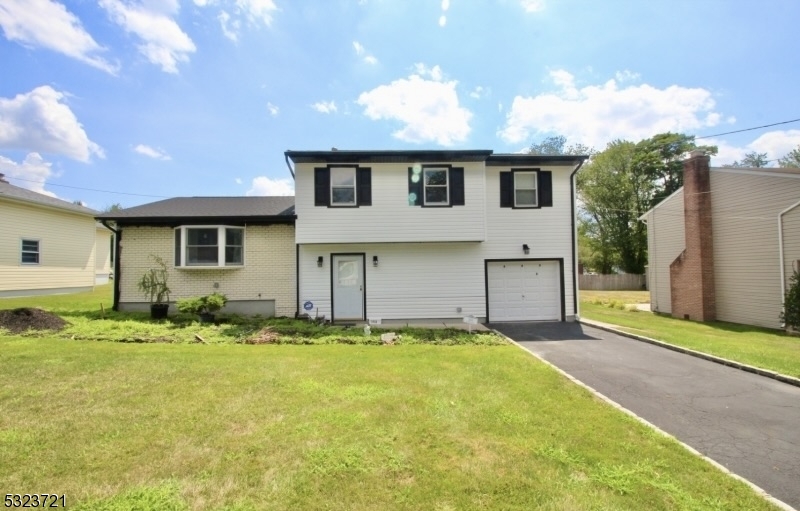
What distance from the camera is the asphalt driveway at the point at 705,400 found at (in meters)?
3.50

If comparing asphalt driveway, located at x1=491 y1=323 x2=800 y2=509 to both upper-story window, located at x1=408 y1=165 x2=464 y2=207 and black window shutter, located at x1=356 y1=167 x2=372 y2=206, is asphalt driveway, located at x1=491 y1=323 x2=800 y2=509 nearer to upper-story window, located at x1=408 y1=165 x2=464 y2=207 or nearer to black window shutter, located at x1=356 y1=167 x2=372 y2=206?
upper-story window, located at x1=408 y1=165 x2=464 y2=207

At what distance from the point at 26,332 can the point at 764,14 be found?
67.9 feet

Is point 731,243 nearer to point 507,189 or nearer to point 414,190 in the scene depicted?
point 507,189

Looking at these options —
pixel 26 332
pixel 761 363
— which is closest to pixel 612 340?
pixel 761 363

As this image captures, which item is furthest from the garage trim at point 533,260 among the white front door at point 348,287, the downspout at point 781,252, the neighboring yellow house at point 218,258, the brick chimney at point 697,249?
the downspout at point 781,252

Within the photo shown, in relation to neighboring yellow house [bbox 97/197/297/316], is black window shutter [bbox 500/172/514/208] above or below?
above

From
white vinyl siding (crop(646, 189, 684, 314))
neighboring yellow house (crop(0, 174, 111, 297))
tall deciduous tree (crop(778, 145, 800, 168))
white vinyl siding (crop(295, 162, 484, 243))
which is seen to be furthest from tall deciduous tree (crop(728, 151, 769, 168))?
neighboring yellow house (crop(0, 174, 111, 297))

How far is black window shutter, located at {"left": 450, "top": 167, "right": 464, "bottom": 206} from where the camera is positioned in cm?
1161

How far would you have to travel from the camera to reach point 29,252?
1625 cm

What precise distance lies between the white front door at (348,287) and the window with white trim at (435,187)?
2.90 meters

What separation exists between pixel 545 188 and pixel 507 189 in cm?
129

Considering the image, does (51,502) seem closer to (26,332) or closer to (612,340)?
(26,332)

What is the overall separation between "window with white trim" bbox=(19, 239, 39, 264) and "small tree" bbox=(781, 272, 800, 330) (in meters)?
29.6

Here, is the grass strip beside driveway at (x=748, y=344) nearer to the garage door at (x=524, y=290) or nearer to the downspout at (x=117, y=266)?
the garage door at (x=524, y=290)
